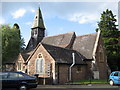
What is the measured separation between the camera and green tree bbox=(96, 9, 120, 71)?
124ft

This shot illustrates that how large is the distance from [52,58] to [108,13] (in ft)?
87.0

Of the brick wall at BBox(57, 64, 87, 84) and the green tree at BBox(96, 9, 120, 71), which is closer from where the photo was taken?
the brick wall at BBox(57, 64, 87, 84)

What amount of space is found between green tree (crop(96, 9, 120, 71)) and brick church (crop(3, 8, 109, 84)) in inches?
278

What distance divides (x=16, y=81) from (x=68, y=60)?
14.3 meters

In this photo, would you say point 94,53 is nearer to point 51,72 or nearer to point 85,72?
point 85,72

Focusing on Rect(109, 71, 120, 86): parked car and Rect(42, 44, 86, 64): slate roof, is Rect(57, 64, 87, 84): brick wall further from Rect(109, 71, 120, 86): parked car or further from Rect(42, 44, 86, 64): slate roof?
Rect(109, 71, 120, 86): parked car

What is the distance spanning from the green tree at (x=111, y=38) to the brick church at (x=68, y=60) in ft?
23.2

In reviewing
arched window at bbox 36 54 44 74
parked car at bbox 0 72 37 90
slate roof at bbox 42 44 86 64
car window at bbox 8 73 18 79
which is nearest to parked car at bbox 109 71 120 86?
slate roof at bbox 42 44 86 64

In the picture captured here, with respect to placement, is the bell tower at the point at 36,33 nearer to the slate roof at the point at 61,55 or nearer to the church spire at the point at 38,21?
the church spire at the point at 38,21

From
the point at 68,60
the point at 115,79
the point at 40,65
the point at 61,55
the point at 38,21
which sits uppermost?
the point at 38,21

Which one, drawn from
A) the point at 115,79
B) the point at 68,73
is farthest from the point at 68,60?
the point at 115,79

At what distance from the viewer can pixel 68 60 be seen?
86.3ft

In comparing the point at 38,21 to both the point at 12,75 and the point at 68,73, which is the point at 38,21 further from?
the point at 12,75

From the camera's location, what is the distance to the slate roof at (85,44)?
30556 millimetres
